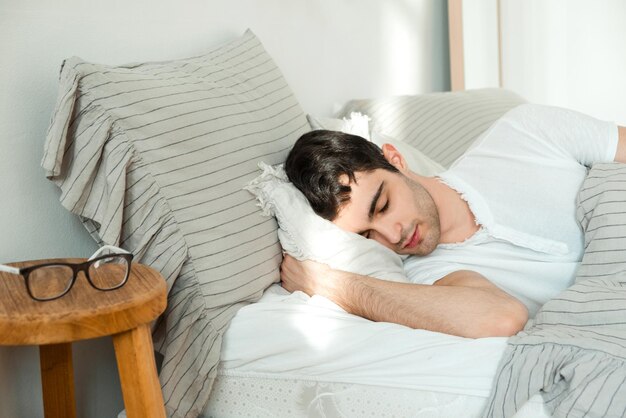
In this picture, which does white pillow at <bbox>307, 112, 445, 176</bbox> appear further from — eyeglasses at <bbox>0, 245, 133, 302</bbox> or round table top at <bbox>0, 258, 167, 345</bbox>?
round table top at <bbox>0, 258, 167, 345</bbox>

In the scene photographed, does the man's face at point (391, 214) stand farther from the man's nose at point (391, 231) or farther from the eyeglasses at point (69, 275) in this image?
the eyeglasses at point (69, 275)

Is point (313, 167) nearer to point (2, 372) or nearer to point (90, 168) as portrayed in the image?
point (90, 168)

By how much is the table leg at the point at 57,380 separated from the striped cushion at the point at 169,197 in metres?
0.16

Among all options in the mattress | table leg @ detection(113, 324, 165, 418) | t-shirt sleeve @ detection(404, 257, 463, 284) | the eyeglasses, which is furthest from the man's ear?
table leg @ detection(113, 324, 165, 418)

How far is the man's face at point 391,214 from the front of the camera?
1.65m

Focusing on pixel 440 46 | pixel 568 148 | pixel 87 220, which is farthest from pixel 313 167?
pixel 440 46

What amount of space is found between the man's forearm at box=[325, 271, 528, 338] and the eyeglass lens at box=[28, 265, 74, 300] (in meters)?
0.50

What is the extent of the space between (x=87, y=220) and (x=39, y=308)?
411 millimetres

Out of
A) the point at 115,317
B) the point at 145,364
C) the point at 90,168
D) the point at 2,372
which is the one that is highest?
the point at 90,168

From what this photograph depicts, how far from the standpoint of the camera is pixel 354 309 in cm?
149

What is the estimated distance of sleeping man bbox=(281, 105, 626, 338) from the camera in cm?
158

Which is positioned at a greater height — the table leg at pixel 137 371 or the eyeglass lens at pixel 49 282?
the eyeglass lens at pixel 49 282

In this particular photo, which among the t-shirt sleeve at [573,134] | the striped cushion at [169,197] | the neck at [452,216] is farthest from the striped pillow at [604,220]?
the striped cushion at [169,197]

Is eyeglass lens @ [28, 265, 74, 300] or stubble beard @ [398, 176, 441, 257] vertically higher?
eyeglass lens @ [28, 265, 74, 300]
